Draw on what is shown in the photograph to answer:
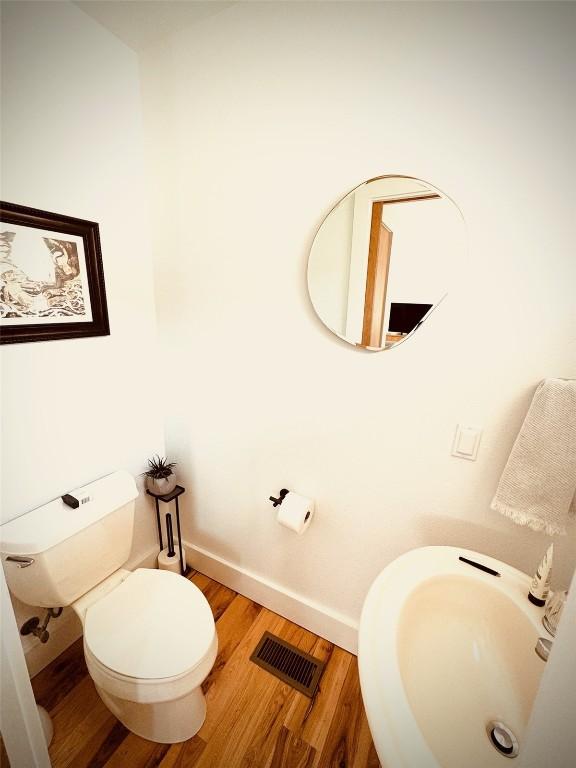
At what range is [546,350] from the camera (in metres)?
0.84

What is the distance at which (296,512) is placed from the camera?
1249mm

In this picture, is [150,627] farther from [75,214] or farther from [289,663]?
[75,214]

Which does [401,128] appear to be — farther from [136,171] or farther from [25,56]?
[25,56]

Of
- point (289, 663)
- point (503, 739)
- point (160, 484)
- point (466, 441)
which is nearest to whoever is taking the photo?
point (503, 739)

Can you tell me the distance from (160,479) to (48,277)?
0.97 metres

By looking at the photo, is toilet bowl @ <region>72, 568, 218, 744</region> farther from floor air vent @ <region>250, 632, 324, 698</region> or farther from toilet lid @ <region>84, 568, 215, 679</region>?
floor air vent @ <region>250, 632, 324, 698</region>

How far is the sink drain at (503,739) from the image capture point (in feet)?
2.31

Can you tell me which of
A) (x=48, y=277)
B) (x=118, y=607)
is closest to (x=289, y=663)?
(x=118, y=607)

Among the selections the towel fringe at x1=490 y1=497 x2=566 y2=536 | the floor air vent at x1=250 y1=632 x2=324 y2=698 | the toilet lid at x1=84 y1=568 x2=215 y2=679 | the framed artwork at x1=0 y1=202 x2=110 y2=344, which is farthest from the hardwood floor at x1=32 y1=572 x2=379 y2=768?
the framed artwork at x1=0 y1=202 x2=110 y2=344

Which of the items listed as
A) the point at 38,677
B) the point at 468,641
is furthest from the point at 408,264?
the point at 38,677

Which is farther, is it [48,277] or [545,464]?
[48,277]

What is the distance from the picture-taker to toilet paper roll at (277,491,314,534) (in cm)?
124

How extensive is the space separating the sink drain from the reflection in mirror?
101 cm

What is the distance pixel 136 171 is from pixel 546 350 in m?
1.64
